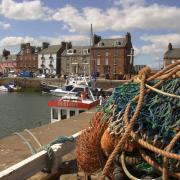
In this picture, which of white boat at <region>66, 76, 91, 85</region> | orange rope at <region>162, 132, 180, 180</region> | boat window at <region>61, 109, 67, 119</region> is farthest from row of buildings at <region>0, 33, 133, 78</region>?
orange rope at <region>162, 132, 180, 180</region>

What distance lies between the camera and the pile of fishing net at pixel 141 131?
308 centimetres

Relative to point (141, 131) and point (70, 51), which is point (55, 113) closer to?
point (141, 131)

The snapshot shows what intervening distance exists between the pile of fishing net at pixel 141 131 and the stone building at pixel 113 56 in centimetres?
6594

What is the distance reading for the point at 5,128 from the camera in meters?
22.7

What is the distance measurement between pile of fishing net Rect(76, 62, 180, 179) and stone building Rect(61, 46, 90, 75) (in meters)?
70.5

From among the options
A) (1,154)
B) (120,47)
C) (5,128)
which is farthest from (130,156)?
(120,47)

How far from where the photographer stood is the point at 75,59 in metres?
78.1

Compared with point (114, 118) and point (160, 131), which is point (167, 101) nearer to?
point (160, 131)

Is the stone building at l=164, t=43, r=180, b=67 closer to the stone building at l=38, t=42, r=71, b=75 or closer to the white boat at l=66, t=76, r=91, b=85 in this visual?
the stone building at l=38, t=42, r=71, b=75

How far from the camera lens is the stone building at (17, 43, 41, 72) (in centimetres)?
9188

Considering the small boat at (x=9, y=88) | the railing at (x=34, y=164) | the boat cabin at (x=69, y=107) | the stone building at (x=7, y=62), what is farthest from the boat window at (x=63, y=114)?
the stone building at (x=7, y=62)

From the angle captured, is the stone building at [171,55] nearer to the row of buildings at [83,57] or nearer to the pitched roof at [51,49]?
the row of buildings at [83,57]

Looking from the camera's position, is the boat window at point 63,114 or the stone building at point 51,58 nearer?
the boat window at point 63,114

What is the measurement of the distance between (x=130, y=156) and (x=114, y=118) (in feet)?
1.31
